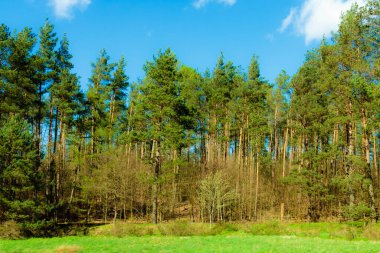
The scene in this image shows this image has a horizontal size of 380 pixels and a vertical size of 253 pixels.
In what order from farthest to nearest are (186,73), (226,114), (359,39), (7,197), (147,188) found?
(186,73), (226,114), (147,188), (359,39), (7,197)

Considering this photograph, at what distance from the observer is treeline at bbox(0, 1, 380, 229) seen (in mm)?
26562

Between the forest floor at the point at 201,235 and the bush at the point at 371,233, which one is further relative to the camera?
the bush at the point at 371,233

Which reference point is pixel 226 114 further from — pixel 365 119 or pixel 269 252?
pixel 269 252

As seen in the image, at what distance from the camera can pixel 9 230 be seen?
77.6 feet

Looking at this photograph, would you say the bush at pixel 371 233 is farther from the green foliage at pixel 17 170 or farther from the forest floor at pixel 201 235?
the green foliage at pixel 17 170

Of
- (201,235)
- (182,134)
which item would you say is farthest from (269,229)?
(182,134)

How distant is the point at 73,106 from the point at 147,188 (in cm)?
1076

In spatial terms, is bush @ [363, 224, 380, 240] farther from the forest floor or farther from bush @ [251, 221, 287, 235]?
bush @ [251, 221, 287, 235]

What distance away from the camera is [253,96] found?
42.1 meters

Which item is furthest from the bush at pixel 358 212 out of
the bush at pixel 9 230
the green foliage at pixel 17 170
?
the bush at pixel 9 230

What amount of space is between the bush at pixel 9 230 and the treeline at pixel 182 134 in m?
0.78

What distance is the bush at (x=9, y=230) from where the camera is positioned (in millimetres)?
23516

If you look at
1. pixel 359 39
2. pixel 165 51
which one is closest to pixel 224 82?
pixel 165 51

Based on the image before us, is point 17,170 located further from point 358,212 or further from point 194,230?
point 358,212
